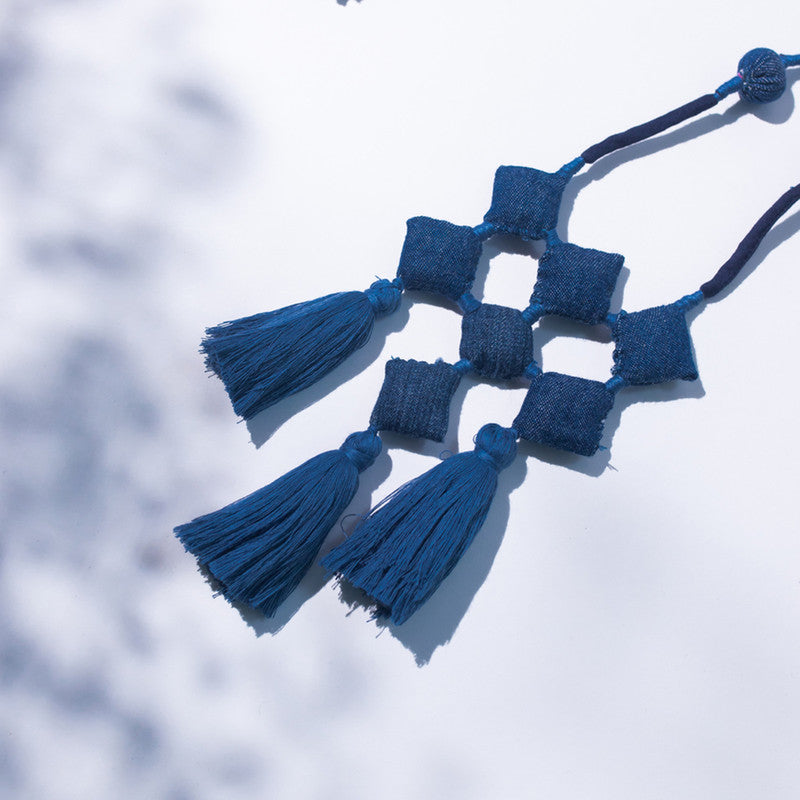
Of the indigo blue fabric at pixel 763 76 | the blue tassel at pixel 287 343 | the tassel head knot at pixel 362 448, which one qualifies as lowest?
the tassel head knot at pixel 362 448

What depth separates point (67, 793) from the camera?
1.04 meters

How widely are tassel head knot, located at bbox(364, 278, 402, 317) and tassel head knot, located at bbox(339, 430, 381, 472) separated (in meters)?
0.17

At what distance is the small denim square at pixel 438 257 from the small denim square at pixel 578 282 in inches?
3.9

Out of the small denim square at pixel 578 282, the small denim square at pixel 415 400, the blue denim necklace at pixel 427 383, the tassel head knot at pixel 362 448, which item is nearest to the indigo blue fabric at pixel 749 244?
the blue denim necklace at pixel 427 383

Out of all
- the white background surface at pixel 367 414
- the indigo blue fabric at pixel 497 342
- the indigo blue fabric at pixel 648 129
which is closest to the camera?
the white background surface at pixel 367 414

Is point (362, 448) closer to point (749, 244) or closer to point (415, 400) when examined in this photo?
point (415, 400)

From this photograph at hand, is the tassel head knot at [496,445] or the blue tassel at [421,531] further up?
the tassel head knot at [496,445]

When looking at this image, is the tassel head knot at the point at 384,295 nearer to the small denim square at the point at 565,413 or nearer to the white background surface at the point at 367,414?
the white background surface at the point at 367,414

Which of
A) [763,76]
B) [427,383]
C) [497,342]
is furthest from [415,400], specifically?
[763,76]

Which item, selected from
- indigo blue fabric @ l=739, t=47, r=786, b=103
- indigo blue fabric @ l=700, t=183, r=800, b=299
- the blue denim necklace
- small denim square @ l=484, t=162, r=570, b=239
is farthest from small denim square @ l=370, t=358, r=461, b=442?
indigo blue fabric @ l=739, t=47, r=786, b=103

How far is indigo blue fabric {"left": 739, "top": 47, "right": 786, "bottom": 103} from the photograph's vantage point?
1318mm

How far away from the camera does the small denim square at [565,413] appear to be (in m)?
1.14

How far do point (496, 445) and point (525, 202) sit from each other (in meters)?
0.33

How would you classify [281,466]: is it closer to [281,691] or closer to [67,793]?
[281,691]
